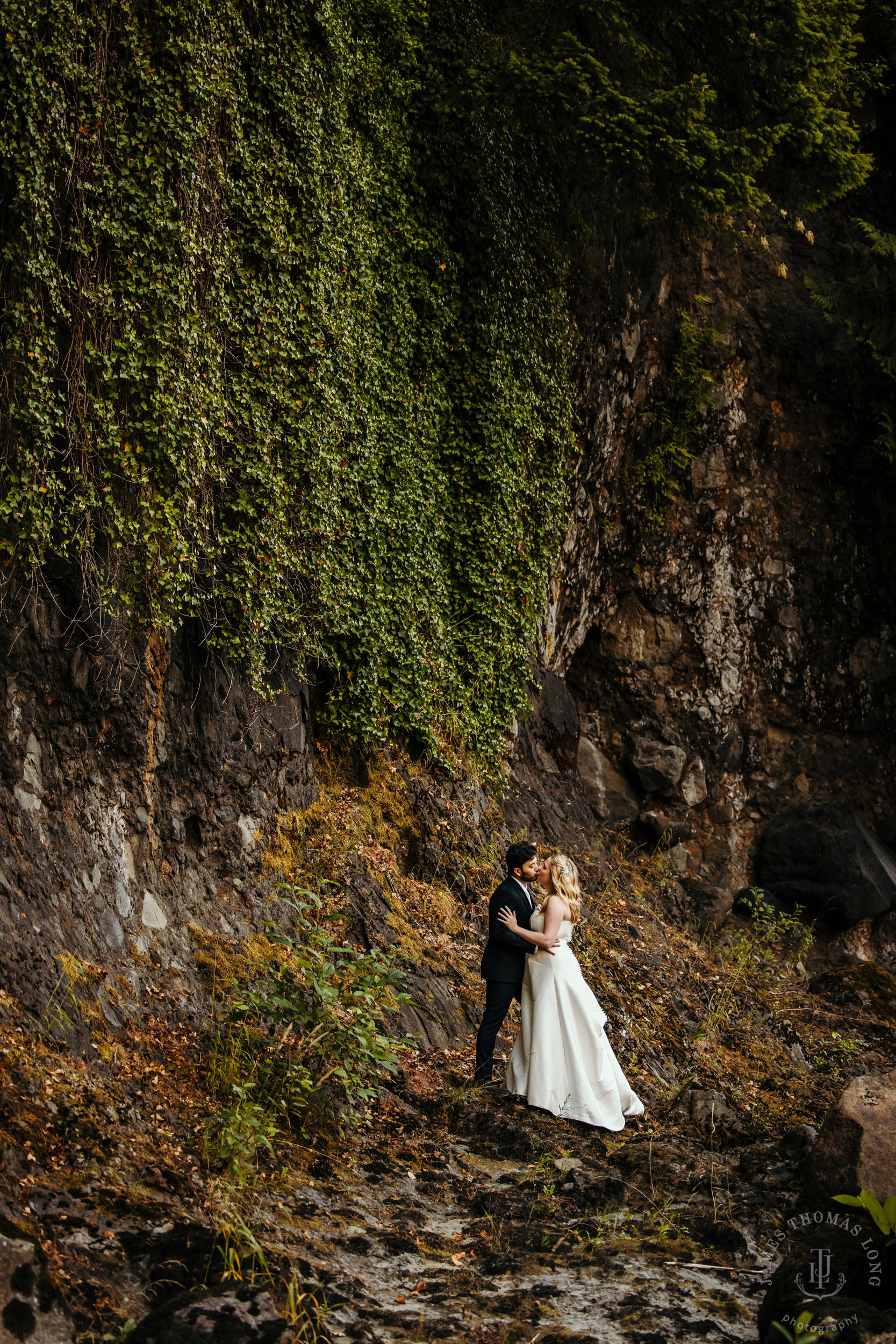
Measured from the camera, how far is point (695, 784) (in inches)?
536

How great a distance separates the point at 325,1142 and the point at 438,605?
538 centimetres

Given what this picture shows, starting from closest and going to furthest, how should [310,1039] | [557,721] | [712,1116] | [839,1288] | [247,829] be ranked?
[839,1288], [310,1039], [712,1116], [247,829], [557,721]

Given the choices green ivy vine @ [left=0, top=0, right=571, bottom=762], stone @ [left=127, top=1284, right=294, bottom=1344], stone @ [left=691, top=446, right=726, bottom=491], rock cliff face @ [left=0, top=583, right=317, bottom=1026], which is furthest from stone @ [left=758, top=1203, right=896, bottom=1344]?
stone @ [left=691, top=446, right=726, bottom=491]

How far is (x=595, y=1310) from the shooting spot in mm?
3820

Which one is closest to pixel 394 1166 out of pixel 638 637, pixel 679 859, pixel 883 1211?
pixel 883 1211

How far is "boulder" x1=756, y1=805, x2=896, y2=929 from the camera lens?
13156 mm

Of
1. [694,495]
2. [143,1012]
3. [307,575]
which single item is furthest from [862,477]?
[143,1012]

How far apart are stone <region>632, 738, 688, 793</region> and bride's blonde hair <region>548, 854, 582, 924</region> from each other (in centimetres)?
695

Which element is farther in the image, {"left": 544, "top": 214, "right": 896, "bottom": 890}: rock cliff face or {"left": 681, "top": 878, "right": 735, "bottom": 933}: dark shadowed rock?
{"left": 544, "top": 214, "right": 896, "bottom": 890}: rock cliff face

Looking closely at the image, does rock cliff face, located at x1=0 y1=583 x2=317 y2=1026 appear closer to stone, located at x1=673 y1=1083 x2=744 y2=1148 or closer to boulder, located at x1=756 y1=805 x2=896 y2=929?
stone, located at x1=673 y1=1083 x2=744 y2=1148

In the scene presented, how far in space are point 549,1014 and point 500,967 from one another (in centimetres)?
45

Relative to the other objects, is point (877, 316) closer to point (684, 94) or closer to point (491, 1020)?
point (684, 94)

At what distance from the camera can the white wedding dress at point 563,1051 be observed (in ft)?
20.5

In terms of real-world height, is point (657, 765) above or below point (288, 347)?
below
